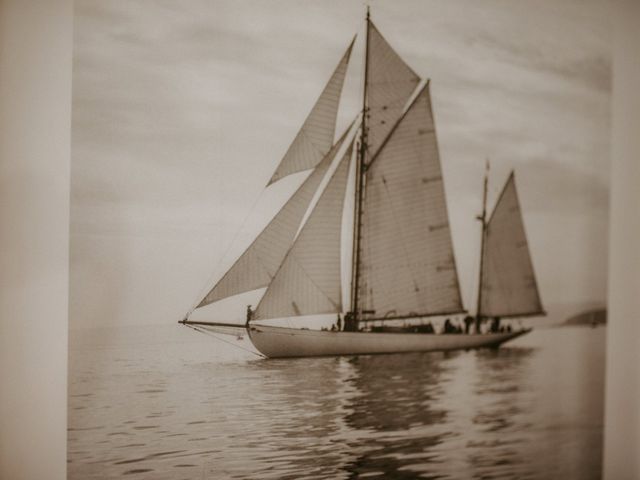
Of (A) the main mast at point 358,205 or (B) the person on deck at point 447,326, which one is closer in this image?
(A) the main mast at point 358,205

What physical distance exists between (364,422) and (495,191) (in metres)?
0.85

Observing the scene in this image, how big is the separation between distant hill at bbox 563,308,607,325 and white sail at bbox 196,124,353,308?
101 centimetres

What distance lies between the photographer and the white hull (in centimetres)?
209

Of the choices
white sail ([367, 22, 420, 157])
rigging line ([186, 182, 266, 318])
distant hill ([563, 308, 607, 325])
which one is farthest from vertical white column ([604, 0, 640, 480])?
rigging line ([186, 182, 266, 318])

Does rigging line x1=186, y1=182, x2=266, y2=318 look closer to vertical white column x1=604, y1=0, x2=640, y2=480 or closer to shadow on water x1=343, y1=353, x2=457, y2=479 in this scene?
shadow on water x1=343, y1=353, x2=457, y2=479

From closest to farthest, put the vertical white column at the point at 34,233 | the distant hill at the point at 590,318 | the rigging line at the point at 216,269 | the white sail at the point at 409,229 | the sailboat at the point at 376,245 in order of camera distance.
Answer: the vertical white column at the point at 34,233
the rigging line at the point at 216,269
the sailboat at the point at 376,245
the white sail at the point at 409,229
the distant hill at the point at 590,318

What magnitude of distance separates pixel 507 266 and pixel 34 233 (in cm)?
145

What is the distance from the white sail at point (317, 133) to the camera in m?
2.08

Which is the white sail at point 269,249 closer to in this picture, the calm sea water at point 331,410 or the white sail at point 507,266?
the calm sea water at point 331,410

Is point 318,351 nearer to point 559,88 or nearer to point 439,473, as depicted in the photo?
point 439,473

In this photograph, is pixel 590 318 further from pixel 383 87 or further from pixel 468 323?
pixel 383 87

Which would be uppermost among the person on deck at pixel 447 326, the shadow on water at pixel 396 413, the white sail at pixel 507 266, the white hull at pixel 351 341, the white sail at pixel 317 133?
the white sail at pixel 317 133

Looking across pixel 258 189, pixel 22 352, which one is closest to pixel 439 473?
pixel 258 189

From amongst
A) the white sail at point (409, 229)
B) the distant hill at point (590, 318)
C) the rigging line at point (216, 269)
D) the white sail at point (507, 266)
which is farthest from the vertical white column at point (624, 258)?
the rigging line at point (216, 269)
